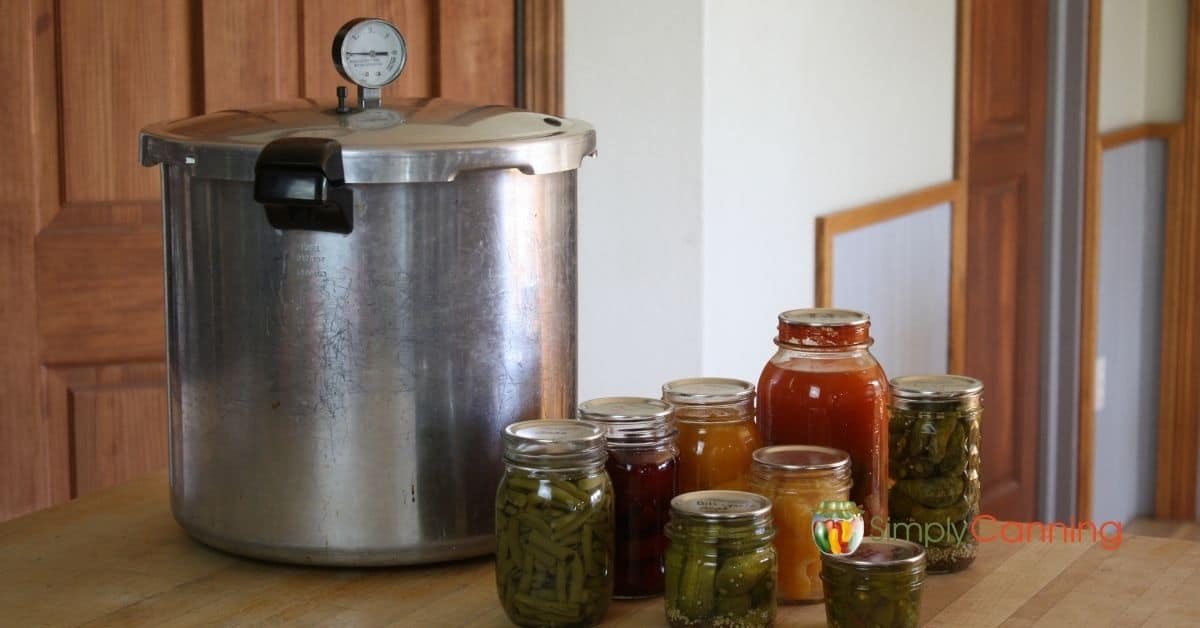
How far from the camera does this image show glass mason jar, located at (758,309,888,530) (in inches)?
44.6

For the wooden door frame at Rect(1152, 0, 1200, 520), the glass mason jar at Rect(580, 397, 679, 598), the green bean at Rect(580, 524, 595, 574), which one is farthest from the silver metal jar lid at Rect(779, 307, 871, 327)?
the wooden door frame at Rect(1152, 0, 1200, 520)

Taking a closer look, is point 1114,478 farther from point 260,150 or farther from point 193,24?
point 260,150

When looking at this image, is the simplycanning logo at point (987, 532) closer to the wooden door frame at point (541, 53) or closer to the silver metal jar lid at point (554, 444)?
the silver metal jar lid at point (554, 444)

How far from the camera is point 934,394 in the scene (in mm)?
1159

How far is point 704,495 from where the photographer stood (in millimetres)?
1055

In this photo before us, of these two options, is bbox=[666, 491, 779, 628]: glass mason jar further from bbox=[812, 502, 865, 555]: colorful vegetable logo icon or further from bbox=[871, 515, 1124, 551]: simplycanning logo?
bbox=[871, 515, 1124, 551]: simplycanning logo

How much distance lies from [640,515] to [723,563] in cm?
11

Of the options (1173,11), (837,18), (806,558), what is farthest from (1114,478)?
(806,558)

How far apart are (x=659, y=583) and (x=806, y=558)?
11cm

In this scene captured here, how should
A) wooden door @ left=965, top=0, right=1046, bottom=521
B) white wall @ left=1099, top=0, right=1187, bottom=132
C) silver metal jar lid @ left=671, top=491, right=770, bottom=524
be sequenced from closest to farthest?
silver metal jar lid @ left=671, top=491, right=770, bottom=524 < wooden door @ left=965, top=0, right=1046, bottom=521 < white wall @ left=1099, top=0, right=1187, bottom=132

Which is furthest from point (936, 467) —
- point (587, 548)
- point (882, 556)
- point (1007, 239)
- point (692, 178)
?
point (1007, 239)

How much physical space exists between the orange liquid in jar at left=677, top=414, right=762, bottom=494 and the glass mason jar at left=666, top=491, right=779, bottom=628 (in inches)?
4.5

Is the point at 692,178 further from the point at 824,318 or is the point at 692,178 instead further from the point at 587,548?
the point at 587,548

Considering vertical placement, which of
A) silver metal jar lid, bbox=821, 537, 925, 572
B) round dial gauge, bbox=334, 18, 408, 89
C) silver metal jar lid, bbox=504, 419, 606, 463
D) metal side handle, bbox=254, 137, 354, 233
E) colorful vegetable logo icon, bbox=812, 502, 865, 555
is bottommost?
silver metal jar lid, bbox=821, 537, 925, 572
